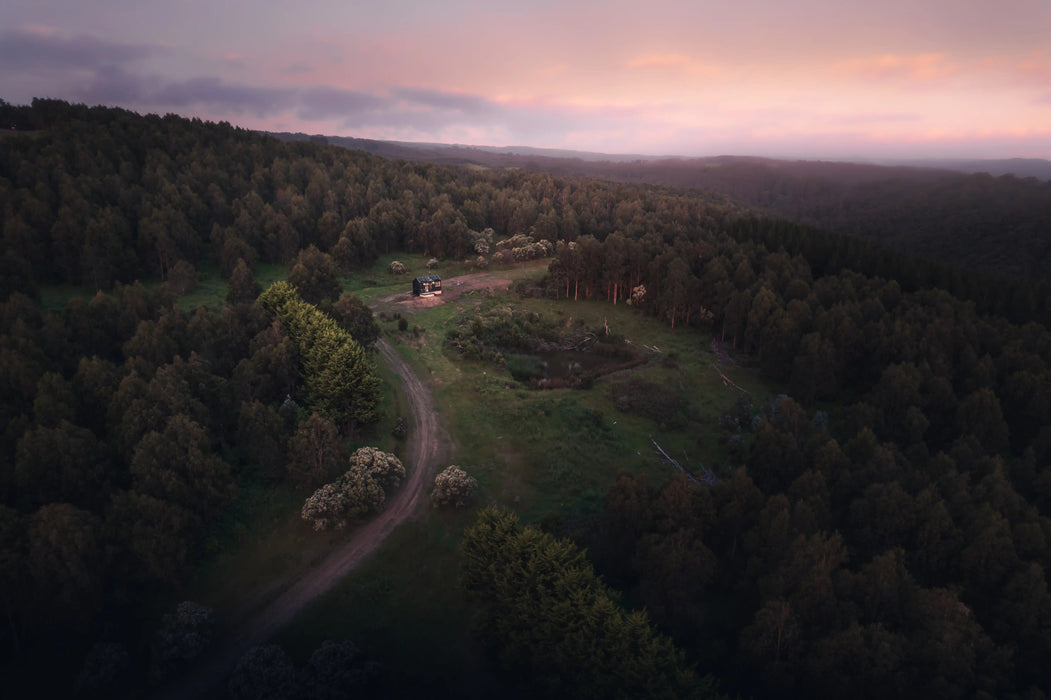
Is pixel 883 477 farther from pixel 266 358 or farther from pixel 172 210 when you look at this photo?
pixel 172 210

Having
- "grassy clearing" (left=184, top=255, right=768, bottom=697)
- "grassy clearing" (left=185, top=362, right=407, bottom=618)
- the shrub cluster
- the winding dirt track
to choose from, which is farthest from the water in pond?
"grassy clearing" (left=185, top=362, right=407, bottom=618)

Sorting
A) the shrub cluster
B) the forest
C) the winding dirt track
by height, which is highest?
the forest

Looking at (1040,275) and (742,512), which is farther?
(1040,275)

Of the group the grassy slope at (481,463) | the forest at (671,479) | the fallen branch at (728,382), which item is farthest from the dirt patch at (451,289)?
the fallen branch at (728,382)

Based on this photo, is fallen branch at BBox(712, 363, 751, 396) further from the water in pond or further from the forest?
the water in pond

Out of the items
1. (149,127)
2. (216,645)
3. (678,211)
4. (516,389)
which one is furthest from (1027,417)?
(149,127)

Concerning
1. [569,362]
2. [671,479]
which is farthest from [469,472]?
[569,362]
